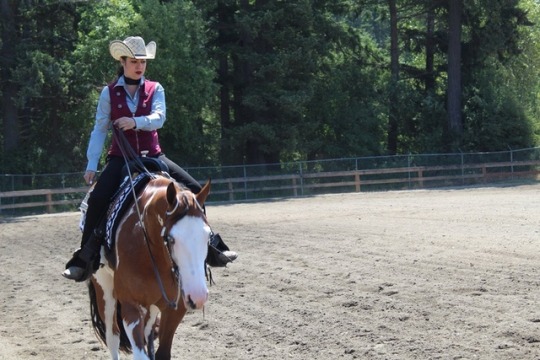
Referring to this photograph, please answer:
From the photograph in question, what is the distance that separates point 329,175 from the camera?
38.8 m

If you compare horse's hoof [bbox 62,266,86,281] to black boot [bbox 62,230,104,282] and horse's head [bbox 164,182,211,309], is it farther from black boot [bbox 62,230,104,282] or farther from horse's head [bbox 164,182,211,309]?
horse's head [bbox 164,182,211,309]

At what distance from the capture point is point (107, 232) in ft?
25.1

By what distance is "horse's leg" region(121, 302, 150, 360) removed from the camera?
7000mm

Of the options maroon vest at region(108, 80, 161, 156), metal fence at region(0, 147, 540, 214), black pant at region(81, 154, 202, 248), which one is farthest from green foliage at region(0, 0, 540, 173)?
black pant at region(81, 154, 202, 248)

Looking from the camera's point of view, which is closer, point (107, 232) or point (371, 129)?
point (107, 232)

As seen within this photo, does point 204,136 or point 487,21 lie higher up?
point 487,21

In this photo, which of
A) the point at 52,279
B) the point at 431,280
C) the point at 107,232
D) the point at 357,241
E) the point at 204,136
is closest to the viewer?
the point at 107,232

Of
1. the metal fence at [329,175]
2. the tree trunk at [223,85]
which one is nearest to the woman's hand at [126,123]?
the metal fence at [329,175]

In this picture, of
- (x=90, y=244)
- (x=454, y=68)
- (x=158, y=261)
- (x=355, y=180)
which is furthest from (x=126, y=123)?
(x=454, y=68)

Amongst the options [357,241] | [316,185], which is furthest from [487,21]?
[357,241]

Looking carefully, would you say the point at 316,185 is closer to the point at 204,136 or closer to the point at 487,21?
the point at 204,136

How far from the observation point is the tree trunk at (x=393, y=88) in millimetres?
48156

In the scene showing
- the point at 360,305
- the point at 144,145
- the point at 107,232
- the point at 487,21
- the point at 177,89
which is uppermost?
the point at 487,21

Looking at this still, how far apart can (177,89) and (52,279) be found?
85.6 ft
